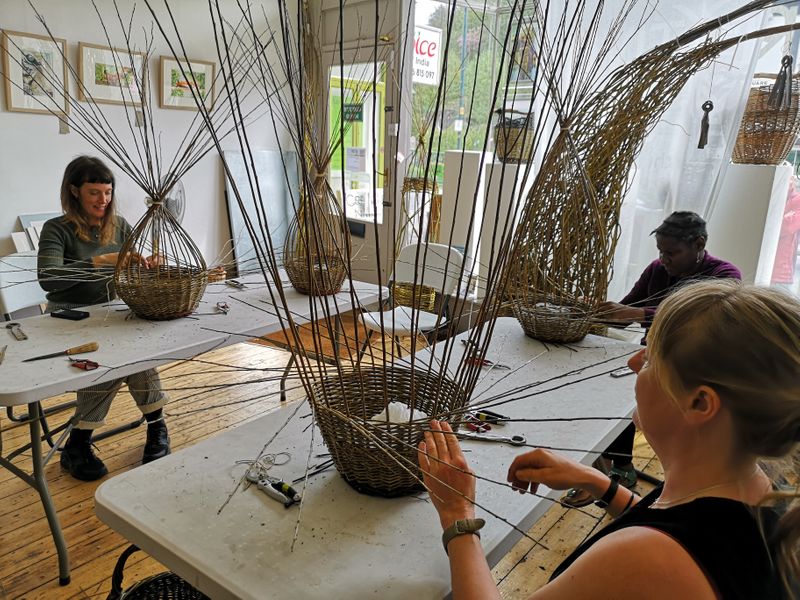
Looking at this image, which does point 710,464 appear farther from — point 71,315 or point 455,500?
point 71,315

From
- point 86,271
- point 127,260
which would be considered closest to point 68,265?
point 86,271

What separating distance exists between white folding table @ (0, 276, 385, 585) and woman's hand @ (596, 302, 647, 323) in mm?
811

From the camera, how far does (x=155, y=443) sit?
2.35 meters

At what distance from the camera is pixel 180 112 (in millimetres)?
4004

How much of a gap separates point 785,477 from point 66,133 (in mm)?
3867

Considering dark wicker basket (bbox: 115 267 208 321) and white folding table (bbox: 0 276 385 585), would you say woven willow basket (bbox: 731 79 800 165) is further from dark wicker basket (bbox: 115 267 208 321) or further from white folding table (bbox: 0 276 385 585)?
dark wicker basket (bbox: 115 267 208 321)

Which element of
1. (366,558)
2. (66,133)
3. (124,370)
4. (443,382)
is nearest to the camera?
(366,558)

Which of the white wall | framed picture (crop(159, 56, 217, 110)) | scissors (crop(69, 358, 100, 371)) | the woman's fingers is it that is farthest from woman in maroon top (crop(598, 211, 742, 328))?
framed picture (crop(159, 56, 217, 110))

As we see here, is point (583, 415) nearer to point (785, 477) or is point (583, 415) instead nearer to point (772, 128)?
point (785, 477)

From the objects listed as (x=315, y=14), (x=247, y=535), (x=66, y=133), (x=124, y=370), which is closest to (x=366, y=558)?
(x=247, y=535)

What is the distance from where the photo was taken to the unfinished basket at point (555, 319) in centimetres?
183

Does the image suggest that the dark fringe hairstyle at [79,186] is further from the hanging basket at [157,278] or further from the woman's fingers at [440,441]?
the woman's fingers at [440,441]

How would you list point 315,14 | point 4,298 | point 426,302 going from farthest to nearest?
point 315,14, point 426,302, point 4,298

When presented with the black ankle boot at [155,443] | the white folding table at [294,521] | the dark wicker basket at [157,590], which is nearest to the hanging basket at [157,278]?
the black ankle boot at [155,443]
